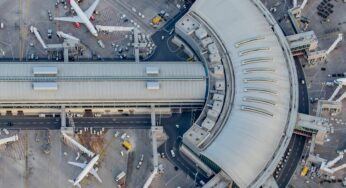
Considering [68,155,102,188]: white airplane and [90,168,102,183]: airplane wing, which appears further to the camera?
[90,168,102,183]: airplane wing

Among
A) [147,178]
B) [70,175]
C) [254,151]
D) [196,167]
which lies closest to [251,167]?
[254,151]

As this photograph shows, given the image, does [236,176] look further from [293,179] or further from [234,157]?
[293,179]

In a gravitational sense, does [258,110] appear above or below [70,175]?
above

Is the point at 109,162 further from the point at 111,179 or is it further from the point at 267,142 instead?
the point at 267,142

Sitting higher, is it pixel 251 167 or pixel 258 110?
pixel 258 110

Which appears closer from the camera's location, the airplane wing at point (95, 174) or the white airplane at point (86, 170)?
the white airplane at point (86, 170)

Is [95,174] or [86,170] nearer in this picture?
[86,170]

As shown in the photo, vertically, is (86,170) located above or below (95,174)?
above

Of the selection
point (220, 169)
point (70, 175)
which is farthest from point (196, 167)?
point (70, 175)
